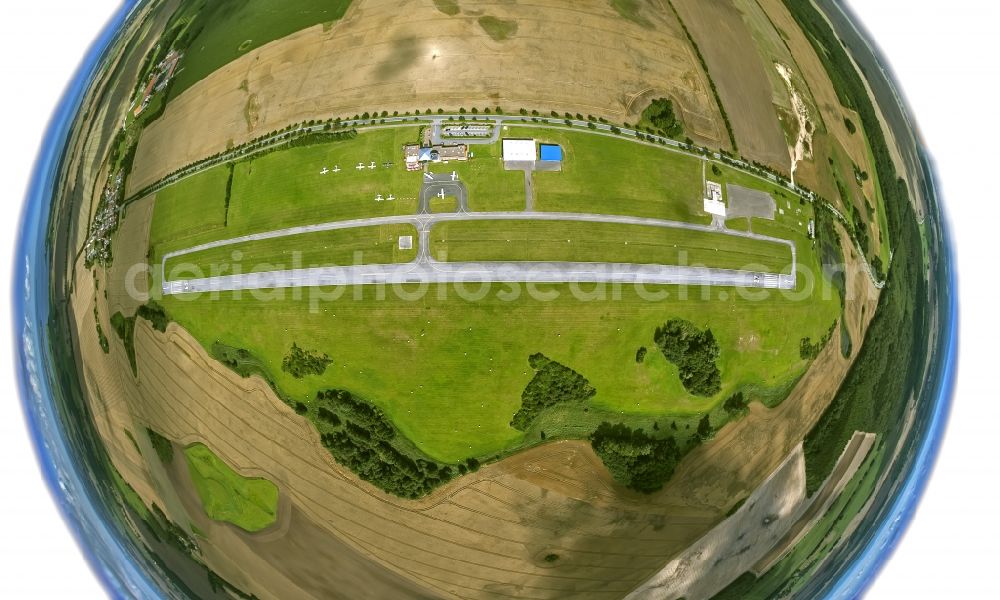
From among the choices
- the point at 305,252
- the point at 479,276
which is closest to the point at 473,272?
the point at 479,276

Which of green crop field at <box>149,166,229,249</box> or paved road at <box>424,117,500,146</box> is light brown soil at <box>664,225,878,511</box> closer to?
paved road at <box>424,117,500,146</box>

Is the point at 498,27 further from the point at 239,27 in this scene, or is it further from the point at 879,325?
the point at 879,325

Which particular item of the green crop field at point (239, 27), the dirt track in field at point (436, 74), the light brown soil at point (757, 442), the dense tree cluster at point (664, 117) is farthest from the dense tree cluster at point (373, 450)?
the dense tree cluster at point (664, 117)

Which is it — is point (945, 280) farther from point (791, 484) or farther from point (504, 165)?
point (504, 165)

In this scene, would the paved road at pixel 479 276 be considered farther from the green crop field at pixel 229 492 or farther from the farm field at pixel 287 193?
the green crop field at pixel 229 492

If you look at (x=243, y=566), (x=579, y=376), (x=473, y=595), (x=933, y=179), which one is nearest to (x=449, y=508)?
(x=473, y=595)

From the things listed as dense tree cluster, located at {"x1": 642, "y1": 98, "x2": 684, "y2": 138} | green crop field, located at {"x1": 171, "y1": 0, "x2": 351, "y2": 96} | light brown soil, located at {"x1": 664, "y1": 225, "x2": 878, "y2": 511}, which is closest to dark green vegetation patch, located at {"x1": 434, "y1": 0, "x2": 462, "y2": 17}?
green crop field, located at {"x1": 171, "y1": 0, "x2": 351, "y2": 96}

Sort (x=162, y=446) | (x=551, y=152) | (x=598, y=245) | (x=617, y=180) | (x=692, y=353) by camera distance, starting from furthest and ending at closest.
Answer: (x=551, y=152)
(x=617, y=180)
(x=598, y=245)
(x=162, y=446)
(x=692, y=353)
